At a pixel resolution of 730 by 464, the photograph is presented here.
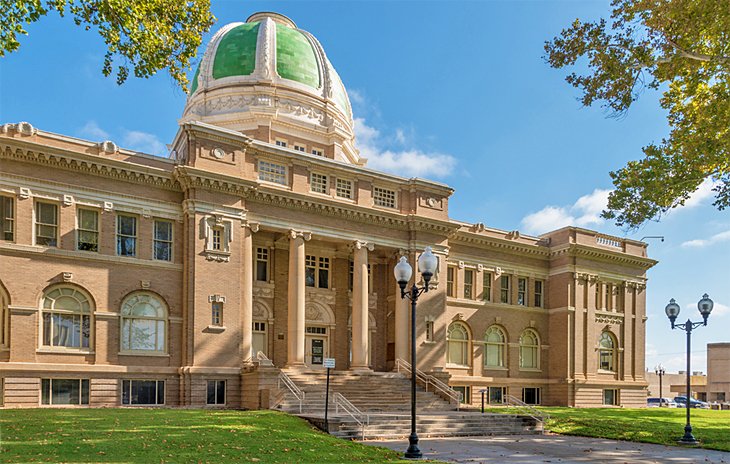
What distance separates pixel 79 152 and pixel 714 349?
230 feet

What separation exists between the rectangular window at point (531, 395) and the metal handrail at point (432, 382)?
11.5m

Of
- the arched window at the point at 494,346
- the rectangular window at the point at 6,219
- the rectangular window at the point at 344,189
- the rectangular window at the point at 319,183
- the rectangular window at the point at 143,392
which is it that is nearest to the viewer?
the rectangular window at the point at 6,219

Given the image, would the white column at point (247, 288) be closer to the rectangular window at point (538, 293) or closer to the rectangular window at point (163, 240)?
the rectangular window at point (163, 240)

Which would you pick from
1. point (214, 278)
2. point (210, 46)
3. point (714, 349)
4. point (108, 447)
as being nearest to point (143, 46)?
point (108, 447)

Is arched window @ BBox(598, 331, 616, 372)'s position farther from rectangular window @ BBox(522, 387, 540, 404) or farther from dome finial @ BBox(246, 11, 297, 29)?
dome finial @ BBox(246, 11, 297, 29)

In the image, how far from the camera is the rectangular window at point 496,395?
41.6 metres

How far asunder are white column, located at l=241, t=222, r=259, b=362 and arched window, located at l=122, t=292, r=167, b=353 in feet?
11.9

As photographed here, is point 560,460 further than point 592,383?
No

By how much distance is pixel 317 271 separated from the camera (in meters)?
35.5

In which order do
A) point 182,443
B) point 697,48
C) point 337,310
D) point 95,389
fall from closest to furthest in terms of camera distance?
point 182,443 < point 697,48 < point 95,389 < point 337,310

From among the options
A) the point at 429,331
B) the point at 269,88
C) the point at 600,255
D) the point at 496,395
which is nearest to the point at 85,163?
the point at 269,88

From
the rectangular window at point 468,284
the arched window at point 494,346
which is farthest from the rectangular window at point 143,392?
the arched window at point 494,346

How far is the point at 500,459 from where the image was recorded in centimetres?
1769

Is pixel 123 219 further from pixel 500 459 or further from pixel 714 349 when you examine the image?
pixel 714 349
